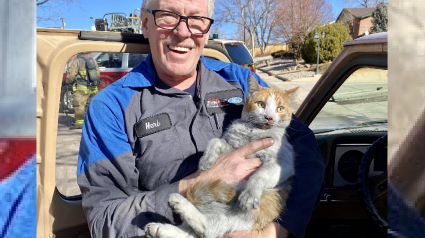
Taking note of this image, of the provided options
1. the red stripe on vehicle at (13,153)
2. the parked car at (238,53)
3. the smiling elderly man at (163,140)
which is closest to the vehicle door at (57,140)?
the smiling elderly man at (163,140)

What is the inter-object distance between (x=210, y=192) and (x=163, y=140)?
46 cm

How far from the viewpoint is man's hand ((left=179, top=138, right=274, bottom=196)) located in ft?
6.34

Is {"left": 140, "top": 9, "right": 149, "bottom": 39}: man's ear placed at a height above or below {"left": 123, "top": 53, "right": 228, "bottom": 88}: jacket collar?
above

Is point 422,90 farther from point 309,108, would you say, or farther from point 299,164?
point 309,108

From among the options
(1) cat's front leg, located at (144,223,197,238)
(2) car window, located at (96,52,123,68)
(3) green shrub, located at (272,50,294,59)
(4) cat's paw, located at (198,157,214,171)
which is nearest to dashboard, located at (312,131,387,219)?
(4) cat's paw, located at (198,157,214,171)

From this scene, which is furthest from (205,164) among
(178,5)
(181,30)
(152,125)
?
(178,5)

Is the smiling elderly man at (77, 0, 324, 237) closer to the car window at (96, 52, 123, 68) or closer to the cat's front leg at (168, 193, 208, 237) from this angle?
the cat's front leg at (168, 193, 208, 237)

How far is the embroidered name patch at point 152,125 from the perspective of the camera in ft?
6.50

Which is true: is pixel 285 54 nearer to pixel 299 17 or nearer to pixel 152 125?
pixel 299 17

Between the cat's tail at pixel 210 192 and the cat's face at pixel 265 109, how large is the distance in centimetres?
58

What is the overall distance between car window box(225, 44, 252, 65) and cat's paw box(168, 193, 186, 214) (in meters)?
9.00

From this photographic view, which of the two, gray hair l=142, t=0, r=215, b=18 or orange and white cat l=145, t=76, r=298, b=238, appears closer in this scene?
orange and white cat l=145, t=76, r=298, b=238

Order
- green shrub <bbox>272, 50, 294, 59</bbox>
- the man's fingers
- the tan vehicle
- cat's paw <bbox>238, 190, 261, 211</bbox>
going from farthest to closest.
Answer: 1. green shrub <bbox>272, 50, 294, 59</bbox>
2. the man's fingers
3. the tan vehicle
4. cat's paw <bbox>238, 190, 261, 211</bbox>

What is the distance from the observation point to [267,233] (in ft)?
6.31
